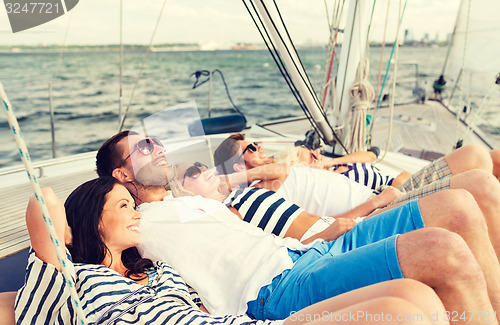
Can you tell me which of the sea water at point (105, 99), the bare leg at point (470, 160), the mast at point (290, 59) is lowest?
the sea water at point (105, 99)

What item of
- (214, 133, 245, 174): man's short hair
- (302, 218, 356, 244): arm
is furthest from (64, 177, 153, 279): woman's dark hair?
(302, 218, 356, 244): arm

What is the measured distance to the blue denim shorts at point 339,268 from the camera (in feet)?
3.37

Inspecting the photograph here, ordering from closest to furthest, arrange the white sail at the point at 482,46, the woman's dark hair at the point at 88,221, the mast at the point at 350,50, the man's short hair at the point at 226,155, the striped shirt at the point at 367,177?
the woman's dark hair at the point at 88,221
the man's short hair at the point at 226,155
the striped shirt at the point at 367,177
the mast at the point at 350,50
the white sail at the point at 482,46

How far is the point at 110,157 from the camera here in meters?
1.48

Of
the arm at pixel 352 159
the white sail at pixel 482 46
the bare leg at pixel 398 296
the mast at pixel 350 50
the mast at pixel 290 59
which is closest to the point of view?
the bare leg at pixel 398 296

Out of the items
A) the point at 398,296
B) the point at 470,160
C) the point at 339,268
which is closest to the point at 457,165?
the point at 470,160

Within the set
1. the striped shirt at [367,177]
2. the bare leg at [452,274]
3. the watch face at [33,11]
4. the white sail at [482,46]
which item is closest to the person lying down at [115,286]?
the bare leg at [452,274]

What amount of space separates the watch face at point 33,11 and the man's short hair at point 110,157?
0.64 metres

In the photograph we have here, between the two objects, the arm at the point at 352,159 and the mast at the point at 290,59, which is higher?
the mast at the point at 290,59

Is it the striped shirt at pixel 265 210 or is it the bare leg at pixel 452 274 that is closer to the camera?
the bare leg at pixel 452 274

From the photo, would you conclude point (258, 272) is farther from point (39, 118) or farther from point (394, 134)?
point (39, 118)

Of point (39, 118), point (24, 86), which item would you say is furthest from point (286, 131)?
point (24, 86)

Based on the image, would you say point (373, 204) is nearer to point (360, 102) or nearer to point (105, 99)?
point (360, 102)

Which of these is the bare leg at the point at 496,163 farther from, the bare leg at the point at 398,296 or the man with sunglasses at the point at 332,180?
the bare leg at the point at 398,296
